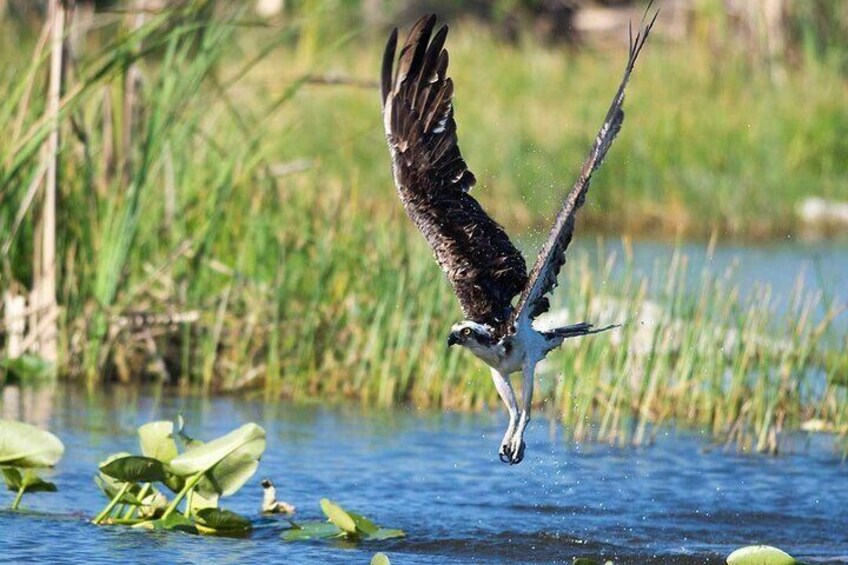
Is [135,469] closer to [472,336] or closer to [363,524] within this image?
[363,524]

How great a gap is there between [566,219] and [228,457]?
1565 mm

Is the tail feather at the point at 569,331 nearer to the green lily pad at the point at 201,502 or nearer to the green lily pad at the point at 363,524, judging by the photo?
the green lily pad at the point at 363,524

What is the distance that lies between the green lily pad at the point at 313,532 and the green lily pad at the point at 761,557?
146cm

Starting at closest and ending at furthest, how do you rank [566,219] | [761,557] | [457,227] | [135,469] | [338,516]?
[566,219], [761,557], [135,469], [338,516], [457,227]

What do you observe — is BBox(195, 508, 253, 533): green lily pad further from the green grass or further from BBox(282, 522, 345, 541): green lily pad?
the green grass

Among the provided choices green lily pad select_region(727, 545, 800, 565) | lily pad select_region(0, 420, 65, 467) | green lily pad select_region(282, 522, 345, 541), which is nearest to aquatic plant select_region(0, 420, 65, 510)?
lily pad select_region(0, 420, 65, 467)

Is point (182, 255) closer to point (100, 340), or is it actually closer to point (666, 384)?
point (100, 340)

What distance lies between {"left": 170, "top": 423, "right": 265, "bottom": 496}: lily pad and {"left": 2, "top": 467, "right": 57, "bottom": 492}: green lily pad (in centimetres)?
72

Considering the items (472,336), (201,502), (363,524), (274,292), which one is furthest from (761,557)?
(274,292)

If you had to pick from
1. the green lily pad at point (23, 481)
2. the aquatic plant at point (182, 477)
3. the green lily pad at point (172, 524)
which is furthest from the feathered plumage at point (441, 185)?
the green lily pad at point (23, 481)

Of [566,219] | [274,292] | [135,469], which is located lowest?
[135,469]

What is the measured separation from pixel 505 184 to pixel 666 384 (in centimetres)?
768

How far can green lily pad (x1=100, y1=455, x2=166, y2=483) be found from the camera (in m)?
6.07

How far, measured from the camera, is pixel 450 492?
7375mm
